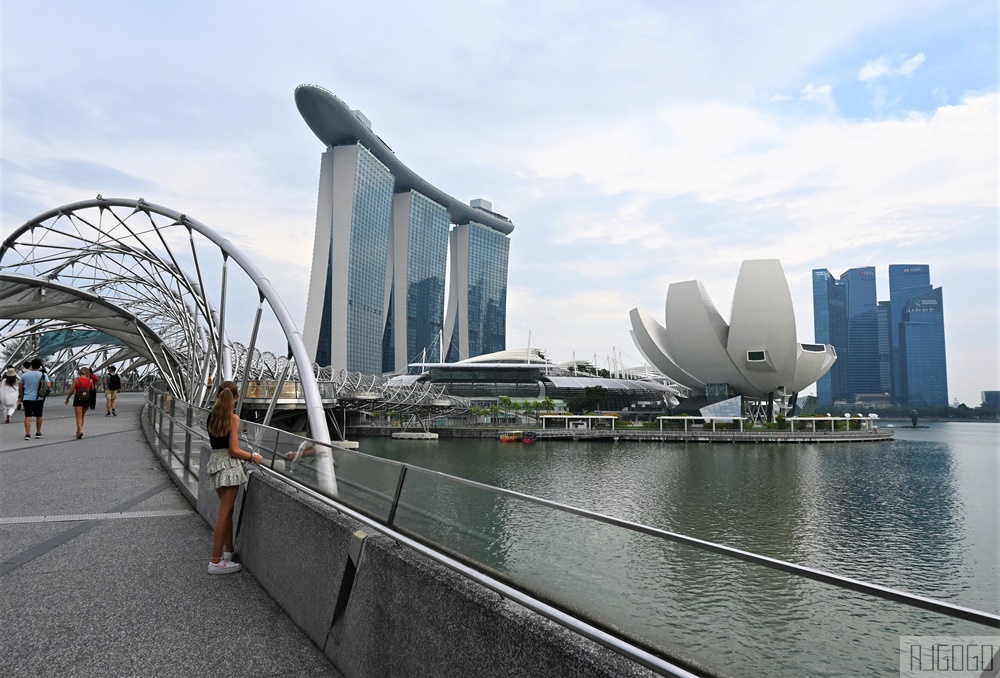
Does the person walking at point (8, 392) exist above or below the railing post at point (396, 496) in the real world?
above

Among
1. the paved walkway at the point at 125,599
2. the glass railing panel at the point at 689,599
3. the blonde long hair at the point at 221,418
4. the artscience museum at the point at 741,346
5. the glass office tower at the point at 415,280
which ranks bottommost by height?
the paved walkway at the point at 125,599

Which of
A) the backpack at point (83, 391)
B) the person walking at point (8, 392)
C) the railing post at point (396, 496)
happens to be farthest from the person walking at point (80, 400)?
the railing post at point (396, 496)

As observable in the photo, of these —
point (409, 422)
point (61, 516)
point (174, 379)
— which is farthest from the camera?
point (409, 422)

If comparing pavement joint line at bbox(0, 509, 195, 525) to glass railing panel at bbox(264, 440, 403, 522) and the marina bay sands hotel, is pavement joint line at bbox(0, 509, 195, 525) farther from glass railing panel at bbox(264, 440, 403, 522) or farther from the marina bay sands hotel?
the marina bay sands hotel

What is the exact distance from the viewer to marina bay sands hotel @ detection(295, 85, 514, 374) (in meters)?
106

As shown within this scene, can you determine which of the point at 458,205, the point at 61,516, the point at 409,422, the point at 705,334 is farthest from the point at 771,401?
the point at 458,205

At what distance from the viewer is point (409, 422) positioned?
65.1m

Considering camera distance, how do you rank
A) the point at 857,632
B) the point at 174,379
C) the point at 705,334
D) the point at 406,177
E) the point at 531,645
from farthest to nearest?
the point at 406,177 < the point at 705,334 < the point at 174,379 < the point at 531,645 < the point at 857,632

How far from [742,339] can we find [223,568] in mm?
69544

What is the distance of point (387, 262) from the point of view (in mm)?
123812

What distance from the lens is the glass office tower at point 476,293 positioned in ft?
480

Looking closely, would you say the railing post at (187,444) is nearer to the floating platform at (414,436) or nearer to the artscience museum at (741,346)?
the floating platform at (414,436)

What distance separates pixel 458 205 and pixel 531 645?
490 feet

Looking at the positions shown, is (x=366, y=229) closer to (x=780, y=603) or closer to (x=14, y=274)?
(x=14, y=274)
